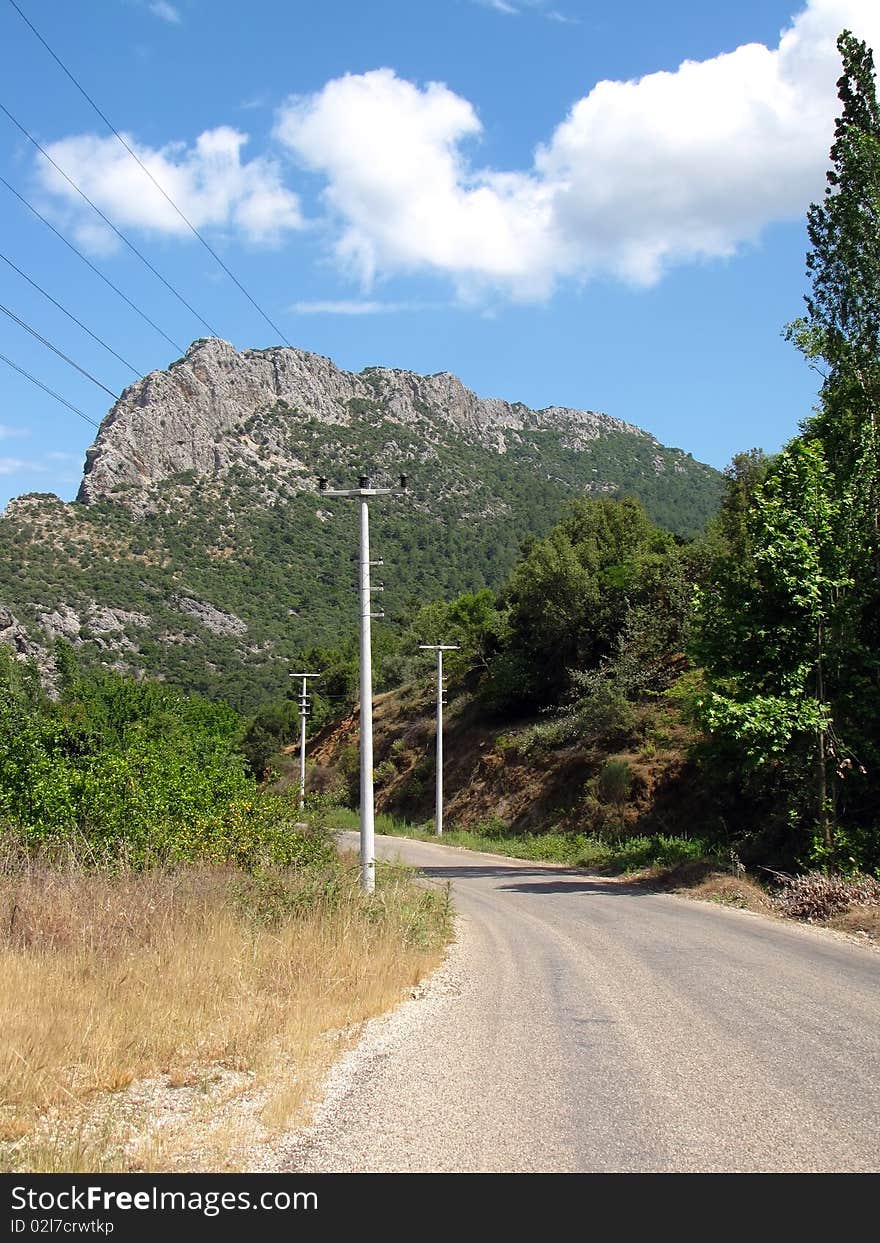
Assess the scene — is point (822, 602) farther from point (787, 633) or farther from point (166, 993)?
point (166, 993)

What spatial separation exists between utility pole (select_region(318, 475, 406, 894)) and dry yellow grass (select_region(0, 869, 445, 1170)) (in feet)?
9.58

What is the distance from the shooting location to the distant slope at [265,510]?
316 feet

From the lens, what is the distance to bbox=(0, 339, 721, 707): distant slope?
96.2 m

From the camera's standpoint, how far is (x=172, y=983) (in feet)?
27.8

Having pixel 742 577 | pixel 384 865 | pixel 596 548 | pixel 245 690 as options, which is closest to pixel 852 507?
pixel 742 577

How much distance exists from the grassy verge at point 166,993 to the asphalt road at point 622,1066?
560 mm

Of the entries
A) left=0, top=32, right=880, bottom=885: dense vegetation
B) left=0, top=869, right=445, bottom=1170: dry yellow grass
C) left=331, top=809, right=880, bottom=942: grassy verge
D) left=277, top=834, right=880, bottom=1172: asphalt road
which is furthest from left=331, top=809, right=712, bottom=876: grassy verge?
left=277, top=834, right=880, bottom=1172: asphalt road

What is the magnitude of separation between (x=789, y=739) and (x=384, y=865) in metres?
8.05

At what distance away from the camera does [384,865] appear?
1684 centimetres

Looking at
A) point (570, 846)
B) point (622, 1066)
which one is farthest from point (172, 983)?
point (570, 846)

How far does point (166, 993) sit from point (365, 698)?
936cm

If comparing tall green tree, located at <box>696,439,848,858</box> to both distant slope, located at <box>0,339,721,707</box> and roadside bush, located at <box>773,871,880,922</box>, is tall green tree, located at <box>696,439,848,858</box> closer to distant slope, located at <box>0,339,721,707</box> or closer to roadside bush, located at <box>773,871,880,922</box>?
roadside bush, located at <box>773,871,880,922</box>

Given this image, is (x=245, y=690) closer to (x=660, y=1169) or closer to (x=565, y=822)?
(x=565, y=822)

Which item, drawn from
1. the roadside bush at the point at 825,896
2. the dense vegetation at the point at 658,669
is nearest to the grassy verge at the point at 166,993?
the dense vegetation at the point at 658,669
